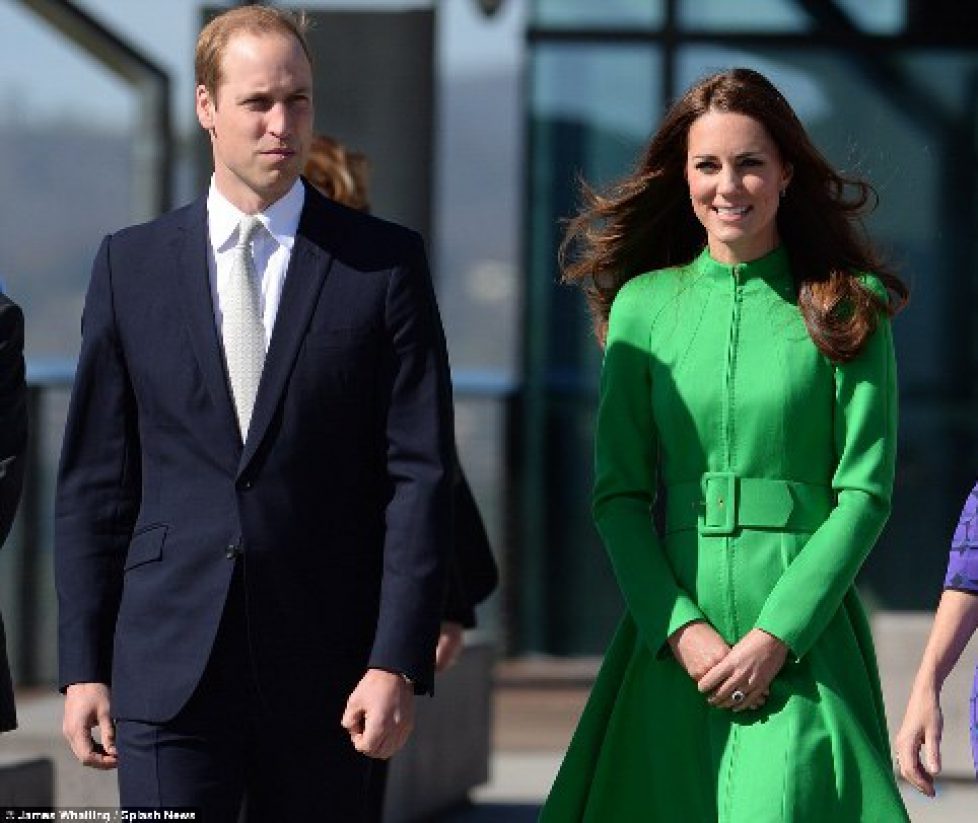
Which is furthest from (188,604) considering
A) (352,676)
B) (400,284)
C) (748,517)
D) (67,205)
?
(67,205)

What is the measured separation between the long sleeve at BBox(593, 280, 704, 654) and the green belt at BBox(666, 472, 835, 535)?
4.5 inches

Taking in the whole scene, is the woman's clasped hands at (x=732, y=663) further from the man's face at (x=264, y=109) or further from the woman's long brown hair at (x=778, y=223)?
the man's face at (x=264, y=109)

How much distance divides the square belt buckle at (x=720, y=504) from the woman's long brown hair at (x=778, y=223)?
10.3 inches

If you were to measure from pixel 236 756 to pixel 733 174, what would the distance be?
1.22 m

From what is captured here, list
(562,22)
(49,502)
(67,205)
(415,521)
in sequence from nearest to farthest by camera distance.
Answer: (415,521), (49,502), (562,22), (67,205)

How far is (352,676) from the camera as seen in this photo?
450 centimetres

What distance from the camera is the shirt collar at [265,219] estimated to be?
4.58m

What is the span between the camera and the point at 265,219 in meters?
4.58

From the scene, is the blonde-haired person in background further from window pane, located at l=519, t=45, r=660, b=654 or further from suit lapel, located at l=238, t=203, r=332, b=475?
window pane, located at l=519, t=45, r=660, b=654

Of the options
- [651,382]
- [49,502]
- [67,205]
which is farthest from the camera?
[67,205]

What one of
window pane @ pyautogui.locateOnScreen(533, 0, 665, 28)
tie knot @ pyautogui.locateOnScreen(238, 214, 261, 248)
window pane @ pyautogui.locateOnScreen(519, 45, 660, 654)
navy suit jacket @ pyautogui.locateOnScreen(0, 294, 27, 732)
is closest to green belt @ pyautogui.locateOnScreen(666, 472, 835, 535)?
tie knot @ pyautogui.locateOnScreen(238, 214, 261, 248)

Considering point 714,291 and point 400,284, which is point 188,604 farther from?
point 714,291

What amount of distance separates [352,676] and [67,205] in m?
34.9

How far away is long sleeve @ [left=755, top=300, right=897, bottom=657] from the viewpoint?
457 cm
